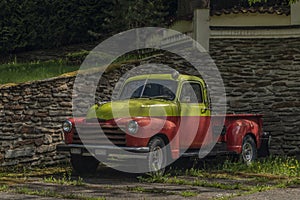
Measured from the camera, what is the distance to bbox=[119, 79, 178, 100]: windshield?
11422 mm

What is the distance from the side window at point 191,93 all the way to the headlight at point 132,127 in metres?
1.66

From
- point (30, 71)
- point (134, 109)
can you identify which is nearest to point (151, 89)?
point (134, 109)

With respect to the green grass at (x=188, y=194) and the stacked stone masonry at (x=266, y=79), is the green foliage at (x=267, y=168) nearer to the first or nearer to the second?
the stacked stone masonry at (x=266, y=79)

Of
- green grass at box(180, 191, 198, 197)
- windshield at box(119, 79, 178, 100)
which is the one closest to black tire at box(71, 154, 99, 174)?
windshield at box(119, 79, 178, 100)

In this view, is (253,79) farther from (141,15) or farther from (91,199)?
(91,199)

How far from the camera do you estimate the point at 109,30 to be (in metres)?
20.2

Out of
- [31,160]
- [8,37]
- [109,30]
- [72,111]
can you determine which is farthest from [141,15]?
[31,160]

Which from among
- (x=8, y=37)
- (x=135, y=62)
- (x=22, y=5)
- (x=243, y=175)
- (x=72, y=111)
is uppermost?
(x=22, y=5)

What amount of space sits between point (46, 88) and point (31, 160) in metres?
1.68

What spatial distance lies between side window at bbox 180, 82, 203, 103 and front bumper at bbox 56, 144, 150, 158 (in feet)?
6.42

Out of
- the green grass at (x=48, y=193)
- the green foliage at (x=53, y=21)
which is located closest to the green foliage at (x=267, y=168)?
the green grass at (x=48, y=193)

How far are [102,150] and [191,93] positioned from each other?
2600 mm

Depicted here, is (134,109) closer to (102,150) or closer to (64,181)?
(102,150)

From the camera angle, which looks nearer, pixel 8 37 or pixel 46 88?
pixel 46 88
